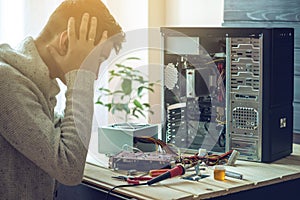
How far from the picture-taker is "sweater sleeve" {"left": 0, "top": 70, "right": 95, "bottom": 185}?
4.22 feet

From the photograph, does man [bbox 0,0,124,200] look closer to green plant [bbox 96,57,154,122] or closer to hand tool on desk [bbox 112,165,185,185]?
hand tool on desk [bbox 112,165,185,185]

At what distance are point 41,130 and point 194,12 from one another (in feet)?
5.37

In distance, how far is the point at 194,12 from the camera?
111 inches

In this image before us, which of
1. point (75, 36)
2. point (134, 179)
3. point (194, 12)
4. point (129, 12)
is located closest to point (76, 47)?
point (75, 36)

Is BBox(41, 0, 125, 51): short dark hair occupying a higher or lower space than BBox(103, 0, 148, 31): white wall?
lower

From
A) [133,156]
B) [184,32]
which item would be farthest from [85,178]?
[184,32]

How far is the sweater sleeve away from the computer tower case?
1.63 feet

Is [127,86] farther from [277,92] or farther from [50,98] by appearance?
[50,98]

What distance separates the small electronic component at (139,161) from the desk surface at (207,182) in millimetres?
29

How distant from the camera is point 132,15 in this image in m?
2.98

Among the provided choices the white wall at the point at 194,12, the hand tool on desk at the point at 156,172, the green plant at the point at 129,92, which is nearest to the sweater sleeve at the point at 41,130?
the hand tool on desk at the point at 156,172

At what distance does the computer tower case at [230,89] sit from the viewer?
5.50 feet

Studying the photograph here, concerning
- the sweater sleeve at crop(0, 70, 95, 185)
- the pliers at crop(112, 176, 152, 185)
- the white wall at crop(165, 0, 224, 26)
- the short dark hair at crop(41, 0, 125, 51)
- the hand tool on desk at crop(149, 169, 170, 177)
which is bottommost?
the pliers at crop(112, 176, 152, 185)

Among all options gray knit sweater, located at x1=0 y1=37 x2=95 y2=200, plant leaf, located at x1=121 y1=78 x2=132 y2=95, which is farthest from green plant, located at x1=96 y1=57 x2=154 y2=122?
gray knit sweater, located at x1=0 y1=37 x2=95 y2=200
